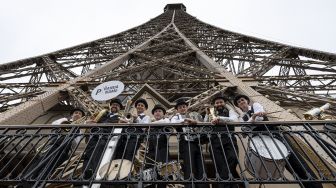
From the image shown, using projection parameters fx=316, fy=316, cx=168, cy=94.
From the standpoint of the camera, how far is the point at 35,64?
1146 cm

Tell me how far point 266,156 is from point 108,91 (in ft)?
11.0

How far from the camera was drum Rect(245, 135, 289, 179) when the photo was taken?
3.52 metres

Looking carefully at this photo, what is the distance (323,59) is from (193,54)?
4417mm

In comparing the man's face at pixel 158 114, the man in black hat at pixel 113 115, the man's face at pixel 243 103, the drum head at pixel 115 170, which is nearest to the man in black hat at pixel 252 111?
the man's face at pixel 243 103

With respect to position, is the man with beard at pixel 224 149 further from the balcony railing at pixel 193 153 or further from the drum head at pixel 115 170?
the drum head at pixel 115 170

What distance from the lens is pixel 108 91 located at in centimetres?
596

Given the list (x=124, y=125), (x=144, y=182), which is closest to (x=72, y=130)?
(x=124, y=125)

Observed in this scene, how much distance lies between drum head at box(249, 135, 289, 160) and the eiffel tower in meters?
0.86

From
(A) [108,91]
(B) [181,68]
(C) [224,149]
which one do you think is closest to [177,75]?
(B) [181,68]

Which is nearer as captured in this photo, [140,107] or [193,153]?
[193,153]

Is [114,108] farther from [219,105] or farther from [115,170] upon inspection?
[115,170]

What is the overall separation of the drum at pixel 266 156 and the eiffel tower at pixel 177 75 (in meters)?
0.94

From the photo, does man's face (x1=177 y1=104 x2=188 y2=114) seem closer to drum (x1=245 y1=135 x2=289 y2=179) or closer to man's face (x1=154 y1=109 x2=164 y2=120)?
man's face (x1=154 y1=109 x2=164 y2=120)

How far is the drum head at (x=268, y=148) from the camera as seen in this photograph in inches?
141
